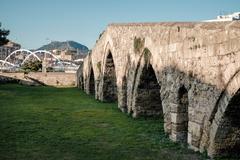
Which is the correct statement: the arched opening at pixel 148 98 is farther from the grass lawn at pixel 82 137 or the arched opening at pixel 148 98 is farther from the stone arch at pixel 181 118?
the stone arch at pixel 181 118

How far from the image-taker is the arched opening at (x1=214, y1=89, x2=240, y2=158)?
7559 mm

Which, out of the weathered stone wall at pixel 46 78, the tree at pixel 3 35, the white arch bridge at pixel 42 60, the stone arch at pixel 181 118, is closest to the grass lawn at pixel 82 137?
the stone arch at pixel 181 118

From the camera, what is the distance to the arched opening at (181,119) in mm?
9781

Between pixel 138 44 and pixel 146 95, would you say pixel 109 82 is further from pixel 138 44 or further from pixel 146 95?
pixel 138 44

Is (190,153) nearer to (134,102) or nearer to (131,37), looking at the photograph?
(134,102)

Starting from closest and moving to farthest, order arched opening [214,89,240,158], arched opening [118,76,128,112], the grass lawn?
arched opening [214,89,240,158] → the grass lawn → arched opening [118,76,128,112]

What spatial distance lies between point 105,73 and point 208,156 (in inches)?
481

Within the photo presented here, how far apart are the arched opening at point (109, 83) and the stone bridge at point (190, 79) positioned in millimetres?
4244

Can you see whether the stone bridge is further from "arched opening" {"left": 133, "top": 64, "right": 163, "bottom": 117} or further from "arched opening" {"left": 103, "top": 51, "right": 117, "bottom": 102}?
"arched opening" {"left": 103, "top": 51, "right": 117, "bottom": 102}

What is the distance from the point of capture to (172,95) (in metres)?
10.1

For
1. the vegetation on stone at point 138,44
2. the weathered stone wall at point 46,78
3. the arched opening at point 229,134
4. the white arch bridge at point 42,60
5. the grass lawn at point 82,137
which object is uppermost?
the white arch bridge at point 42,60

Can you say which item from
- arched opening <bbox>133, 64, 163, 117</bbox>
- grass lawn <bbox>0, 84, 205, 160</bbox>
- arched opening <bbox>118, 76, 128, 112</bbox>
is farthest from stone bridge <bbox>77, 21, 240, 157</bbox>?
grass lawn <bbox>0, 84, 205, 160</bbox>

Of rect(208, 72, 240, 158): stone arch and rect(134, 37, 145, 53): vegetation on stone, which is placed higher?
rect(134, 37, 145, 53): vegetation on stone

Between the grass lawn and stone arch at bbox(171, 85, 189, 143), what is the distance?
0.27 metres
